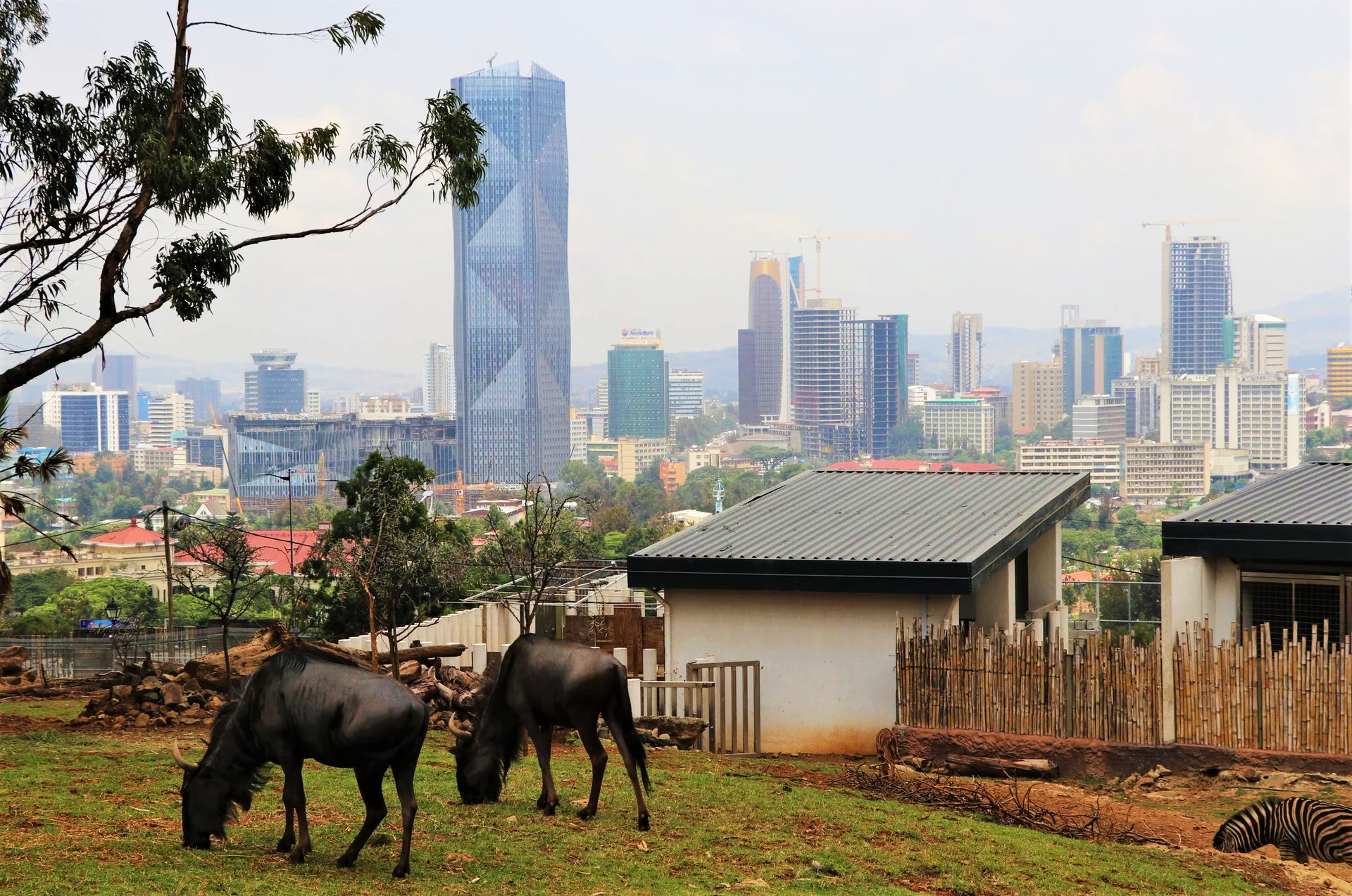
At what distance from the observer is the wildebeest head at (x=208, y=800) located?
31.8 ft

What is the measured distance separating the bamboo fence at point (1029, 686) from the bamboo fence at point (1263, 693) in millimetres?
390

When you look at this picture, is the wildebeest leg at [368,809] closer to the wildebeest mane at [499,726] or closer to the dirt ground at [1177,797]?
the wildebeest mane at [499,726]

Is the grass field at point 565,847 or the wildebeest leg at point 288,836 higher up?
the wildebeest leg at point 288,836

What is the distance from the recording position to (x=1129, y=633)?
1582cm

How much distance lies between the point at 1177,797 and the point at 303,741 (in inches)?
369

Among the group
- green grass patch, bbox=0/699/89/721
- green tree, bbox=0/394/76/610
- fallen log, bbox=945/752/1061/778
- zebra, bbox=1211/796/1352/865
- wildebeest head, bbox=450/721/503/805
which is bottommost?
green grass patch, bbox=0/699/89/721

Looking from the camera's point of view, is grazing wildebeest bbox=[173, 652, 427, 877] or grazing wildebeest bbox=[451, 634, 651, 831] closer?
grazing wildebeest bbox=[173, 652, 427, 877]

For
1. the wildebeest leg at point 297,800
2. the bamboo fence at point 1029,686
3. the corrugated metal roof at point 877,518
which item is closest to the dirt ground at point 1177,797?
the bamboo fence at point 1029,686

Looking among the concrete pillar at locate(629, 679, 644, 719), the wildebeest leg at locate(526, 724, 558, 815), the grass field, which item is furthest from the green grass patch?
the wildebeest leg at locate(526, 724, 558, 815)

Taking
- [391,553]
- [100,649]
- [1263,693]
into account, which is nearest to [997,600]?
[1263,693]

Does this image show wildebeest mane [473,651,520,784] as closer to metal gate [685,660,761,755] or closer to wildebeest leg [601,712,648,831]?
wildebeest leg [601,712,648,831]

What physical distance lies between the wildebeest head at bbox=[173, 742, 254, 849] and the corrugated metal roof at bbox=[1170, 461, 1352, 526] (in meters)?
12.1

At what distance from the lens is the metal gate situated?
57.0 ft

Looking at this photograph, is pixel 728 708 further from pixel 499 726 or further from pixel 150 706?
pixel 150 706
